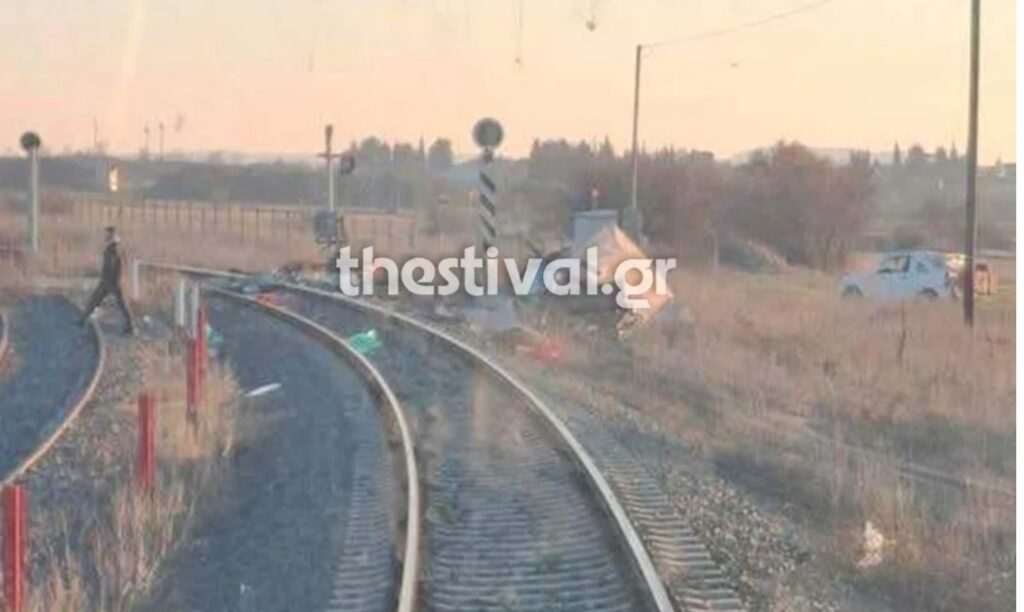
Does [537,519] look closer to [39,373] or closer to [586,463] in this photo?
[586,463]

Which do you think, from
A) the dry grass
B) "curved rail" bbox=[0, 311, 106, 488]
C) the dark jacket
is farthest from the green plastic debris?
the dry grass

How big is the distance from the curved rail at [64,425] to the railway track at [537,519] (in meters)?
2.89

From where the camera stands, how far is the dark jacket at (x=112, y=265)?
24219mm

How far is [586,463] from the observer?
11.9 m

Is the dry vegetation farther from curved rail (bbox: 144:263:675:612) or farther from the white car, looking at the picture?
A: the white car

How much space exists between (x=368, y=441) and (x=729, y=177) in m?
46.2

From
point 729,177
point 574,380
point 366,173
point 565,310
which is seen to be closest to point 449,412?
point 574,380

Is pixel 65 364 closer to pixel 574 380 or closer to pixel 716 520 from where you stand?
pixel 574 380

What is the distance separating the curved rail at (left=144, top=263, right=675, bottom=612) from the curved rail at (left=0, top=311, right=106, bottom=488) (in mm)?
3678

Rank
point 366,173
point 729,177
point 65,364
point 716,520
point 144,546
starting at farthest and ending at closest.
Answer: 1. point 366,173
2. point 729,177
3. point 65,364
4. point 716,520
5. point 144,546

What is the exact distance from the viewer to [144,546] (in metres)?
9.98

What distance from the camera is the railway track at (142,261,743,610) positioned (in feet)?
28.6

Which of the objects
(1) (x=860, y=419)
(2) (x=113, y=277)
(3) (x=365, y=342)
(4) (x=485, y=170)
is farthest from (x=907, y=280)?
(1) (x=860, y=419)

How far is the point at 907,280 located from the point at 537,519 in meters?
30.1
